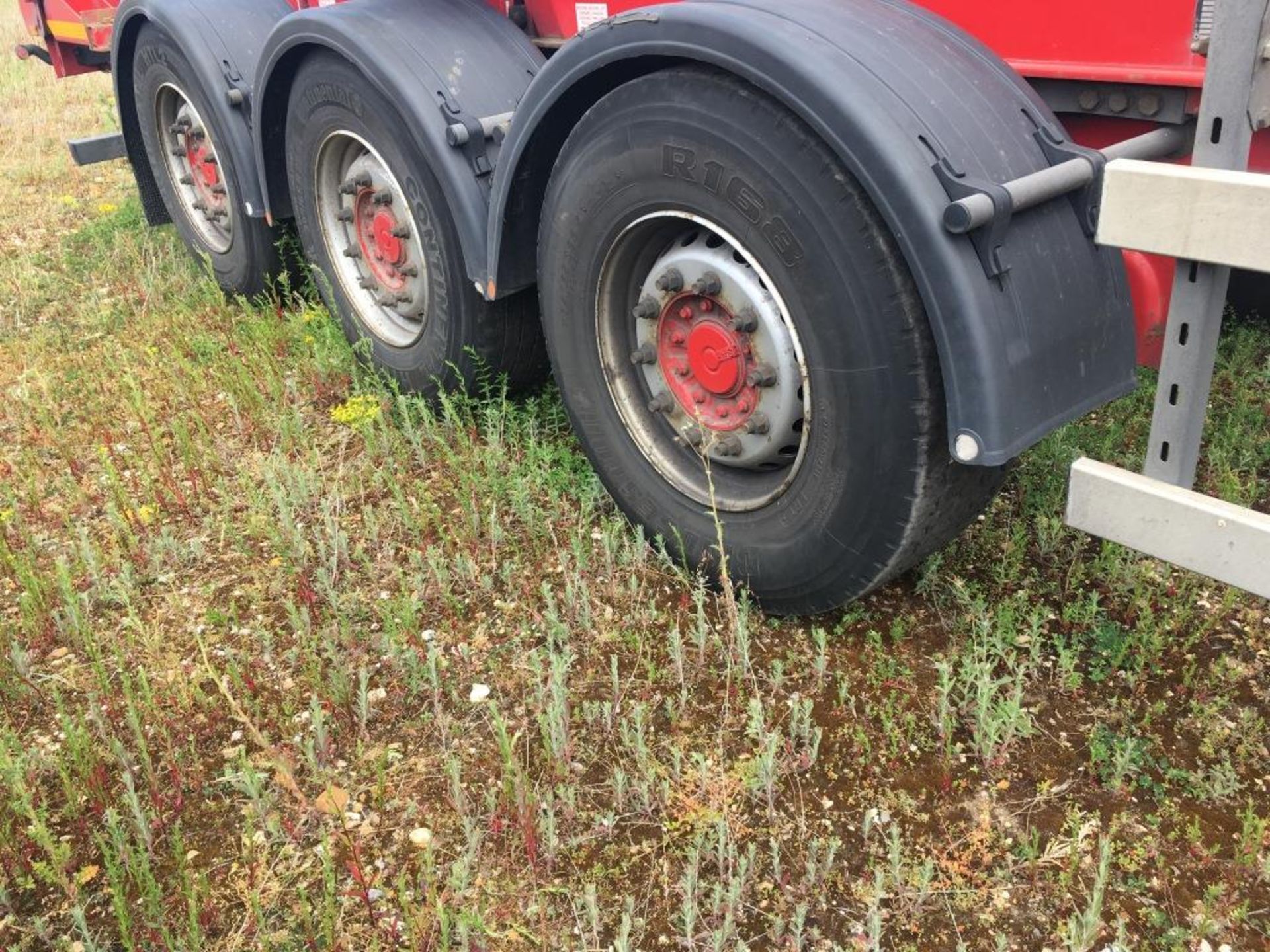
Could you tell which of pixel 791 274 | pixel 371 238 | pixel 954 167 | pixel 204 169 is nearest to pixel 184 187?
pixel 204 169

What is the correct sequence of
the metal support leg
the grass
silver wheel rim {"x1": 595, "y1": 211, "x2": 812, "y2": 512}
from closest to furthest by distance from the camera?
the metal support leg, the grass, silver wheel rim {"x1": 595, "y1": 211, "x2": 812, "y2": 512}

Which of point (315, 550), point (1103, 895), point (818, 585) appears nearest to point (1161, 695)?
point (1103, 895)

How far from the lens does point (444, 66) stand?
2.98m

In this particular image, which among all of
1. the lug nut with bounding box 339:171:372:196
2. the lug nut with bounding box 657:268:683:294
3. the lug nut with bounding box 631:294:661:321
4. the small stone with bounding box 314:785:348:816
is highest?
the lug nut with bounding box 339:171:372:196

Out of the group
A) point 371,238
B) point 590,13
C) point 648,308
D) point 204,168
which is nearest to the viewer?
point 648,308

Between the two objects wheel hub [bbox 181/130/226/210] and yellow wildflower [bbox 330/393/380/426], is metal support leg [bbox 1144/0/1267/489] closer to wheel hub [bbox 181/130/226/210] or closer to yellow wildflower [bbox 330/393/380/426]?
yellow wildflower [bbox 330/393/380/426]

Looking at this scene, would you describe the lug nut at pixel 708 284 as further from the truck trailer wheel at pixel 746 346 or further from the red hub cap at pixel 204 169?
the red hub cap at pixel 204 169

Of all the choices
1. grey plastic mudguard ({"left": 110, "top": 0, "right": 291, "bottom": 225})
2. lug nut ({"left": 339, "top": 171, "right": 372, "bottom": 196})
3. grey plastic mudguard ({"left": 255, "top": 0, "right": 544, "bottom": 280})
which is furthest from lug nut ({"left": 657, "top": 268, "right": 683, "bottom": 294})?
grey plastic mudguard ({"left": 110, "top": 0, "right": 291, "bottom": 225})

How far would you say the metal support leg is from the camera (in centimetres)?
169

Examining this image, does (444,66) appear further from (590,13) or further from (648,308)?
(648,308)

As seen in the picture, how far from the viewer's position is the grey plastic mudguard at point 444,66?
2.88m

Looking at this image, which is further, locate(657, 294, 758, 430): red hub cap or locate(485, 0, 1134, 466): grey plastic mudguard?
locate(657, 294, 758, 430): red hub cap

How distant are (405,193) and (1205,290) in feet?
7.32

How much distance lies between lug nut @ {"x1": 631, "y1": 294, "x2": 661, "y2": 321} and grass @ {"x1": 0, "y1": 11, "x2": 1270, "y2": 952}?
1.97ft
